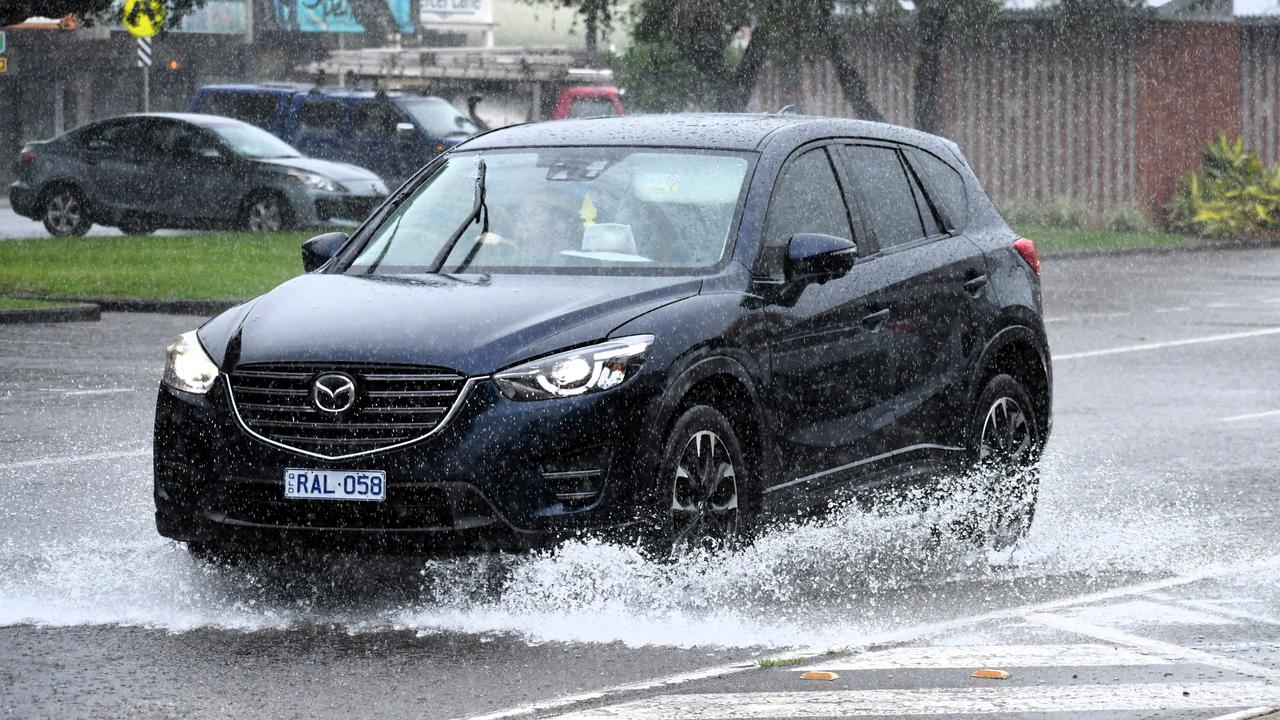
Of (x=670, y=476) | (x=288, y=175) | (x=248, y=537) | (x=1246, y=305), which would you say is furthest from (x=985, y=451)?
(x=288, y=175)

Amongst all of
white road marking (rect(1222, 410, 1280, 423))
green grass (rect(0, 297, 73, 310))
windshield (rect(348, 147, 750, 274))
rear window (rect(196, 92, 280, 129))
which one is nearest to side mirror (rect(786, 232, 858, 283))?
windshield (rect(348, 147, 750, 274))

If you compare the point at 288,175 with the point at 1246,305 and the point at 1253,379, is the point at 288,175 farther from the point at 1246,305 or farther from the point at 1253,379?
the point at 1253,379

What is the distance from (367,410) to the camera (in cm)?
719

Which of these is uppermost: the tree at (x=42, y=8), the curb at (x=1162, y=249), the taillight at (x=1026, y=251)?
the tree at (x=42, y=8)

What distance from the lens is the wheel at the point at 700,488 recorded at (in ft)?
24.1

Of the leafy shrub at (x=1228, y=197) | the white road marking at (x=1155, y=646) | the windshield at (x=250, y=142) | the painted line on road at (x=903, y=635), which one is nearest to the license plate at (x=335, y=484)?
the painted line on road at (x=903, y=635)

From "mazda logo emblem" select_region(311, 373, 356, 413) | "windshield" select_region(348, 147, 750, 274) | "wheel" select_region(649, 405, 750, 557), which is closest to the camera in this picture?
"mazda logo emblem" select_region(311, 373, 356, 413)

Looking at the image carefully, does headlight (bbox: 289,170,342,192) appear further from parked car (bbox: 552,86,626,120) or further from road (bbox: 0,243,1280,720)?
road (bbox: 0,243,1280,720)

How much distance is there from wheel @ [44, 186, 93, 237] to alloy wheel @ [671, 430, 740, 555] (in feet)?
78.1

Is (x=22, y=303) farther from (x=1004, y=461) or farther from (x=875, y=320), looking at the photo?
(x=875, y=320)

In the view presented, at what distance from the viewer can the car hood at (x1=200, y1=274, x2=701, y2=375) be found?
723cm

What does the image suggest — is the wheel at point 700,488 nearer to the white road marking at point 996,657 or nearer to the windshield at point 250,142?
the white road marking at point 996,657

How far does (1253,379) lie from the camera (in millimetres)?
15406

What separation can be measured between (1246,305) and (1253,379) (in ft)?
23.4
